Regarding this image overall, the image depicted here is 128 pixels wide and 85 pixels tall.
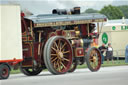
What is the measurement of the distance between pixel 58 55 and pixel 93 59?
2.24 metres

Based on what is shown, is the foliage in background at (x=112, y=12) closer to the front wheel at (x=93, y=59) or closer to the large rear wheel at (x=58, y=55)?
the front wheel at (x=93, y=59)

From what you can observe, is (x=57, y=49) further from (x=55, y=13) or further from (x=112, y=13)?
(x=112, y=13)

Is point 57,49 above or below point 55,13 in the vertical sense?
below

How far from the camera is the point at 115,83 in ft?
48.4

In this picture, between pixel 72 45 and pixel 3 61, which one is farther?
pixel 72 45

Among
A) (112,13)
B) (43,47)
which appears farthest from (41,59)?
(112,13)

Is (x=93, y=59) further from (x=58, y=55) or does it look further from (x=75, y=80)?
(x=75, y=80)

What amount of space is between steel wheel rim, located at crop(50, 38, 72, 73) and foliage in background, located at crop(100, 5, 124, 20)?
133726mm

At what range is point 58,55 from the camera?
21.0 m

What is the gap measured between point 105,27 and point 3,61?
22420 mm

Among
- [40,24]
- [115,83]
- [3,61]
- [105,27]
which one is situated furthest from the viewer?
[105,27]

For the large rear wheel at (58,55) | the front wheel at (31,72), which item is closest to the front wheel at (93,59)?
the large rear wheel at (58,55)

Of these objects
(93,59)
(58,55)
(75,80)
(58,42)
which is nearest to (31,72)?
(58,55)

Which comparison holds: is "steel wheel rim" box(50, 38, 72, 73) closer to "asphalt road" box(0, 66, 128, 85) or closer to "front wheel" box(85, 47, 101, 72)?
"front wheel" box(85, 47, 101, 72)
